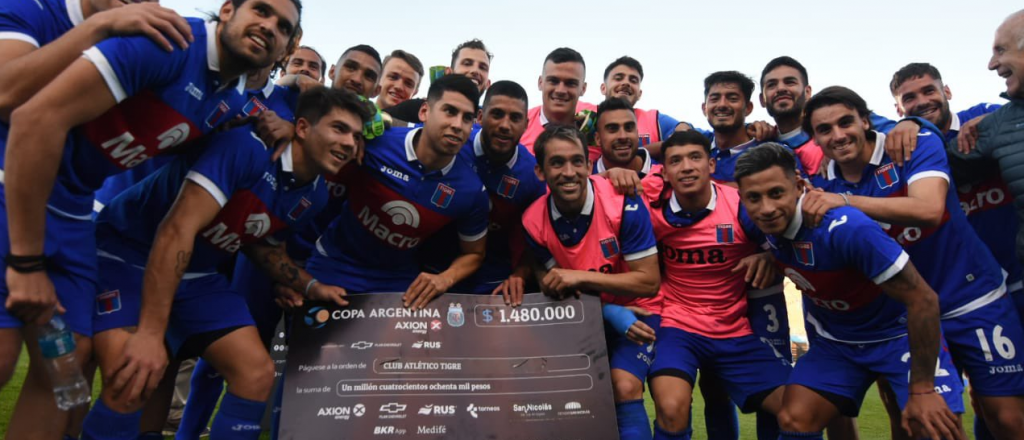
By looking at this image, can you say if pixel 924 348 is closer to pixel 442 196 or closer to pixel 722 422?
pixel 722 422

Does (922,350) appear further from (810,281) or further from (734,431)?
(734,431)

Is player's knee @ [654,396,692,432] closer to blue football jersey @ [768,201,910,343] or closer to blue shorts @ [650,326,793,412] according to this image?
blue shorts @ [650,326,793,412]

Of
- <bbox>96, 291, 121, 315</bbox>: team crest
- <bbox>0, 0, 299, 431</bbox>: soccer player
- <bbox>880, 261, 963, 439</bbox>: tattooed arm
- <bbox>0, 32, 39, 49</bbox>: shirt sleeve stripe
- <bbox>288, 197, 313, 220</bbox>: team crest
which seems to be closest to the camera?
<bbox>0, 0, 299, 431</bbox>: soccer player

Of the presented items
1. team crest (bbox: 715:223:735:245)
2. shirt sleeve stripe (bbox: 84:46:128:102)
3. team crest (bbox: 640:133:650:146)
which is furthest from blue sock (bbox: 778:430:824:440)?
shirt sleeve stripe (bbox: 84:46:128:102)

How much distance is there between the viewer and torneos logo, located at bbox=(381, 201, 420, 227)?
151 inches

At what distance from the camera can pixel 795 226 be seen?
349 cm

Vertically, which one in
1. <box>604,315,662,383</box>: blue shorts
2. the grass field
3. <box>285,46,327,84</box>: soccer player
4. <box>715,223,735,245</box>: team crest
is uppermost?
<box>715,223,735,245</box>: team crest

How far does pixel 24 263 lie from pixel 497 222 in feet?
8.73

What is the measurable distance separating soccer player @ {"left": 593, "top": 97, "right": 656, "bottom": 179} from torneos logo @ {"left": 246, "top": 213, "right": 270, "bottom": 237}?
2.49 metres

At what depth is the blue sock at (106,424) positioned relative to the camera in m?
2.86

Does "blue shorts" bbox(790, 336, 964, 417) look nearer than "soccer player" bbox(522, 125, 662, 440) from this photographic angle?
Yes

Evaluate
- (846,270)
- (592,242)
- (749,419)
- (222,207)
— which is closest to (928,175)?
(846,270)

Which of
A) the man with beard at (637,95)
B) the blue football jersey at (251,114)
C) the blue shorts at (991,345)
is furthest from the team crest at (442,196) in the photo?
the blue shorts at (991,345)

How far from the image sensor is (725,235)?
13.1ft
